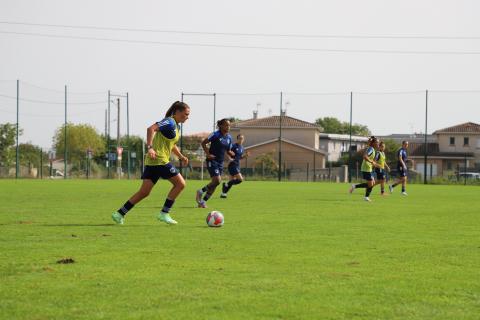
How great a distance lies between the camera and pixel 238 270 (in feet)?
23.1

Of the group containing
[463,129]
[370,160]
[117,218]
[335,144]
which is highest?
[463,129]

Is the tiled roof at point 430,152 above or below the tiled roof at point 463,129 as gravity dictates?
below

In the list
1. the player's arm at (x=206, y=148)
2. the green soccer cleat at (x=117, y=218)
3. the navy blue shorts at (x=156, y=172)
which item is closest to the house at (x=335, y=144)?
the player's arm at (x=206, y=148)

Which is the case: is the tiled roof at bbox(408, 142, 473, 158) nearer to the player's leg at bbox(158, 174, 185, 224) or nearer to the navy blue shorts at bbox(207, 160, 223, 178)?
the navy blue shorts at bbox(207, 160, 223, 178)

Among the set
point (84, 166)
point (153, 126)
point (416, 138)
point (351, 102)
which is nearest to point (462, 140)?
point (416, 138)

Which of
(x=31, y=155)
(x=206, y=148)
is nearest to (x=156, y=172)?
(x=206, y=148)

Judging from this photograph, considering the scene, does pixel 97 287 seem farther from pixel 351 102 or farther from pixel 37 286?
pixel 351 102

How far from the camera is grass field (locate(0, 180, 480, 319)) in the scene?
534 centimetres

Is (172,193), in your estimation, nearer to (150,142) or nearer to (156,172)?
(156,172)

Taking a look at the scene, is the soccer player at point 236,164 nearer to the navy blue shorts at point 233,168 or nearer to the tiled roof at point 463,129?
the navy blue shorts at point 233,168

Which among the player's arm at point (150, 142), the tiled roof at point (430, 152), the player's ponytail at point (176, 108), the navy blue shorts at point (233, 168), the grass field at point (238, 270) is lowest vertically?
the grass field at point (238, 270)

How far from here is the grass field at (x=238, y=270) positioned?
17.5 feet

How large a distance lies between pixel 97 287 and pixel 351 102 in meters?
49.9

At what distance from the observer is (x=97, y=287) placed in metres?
6.06
